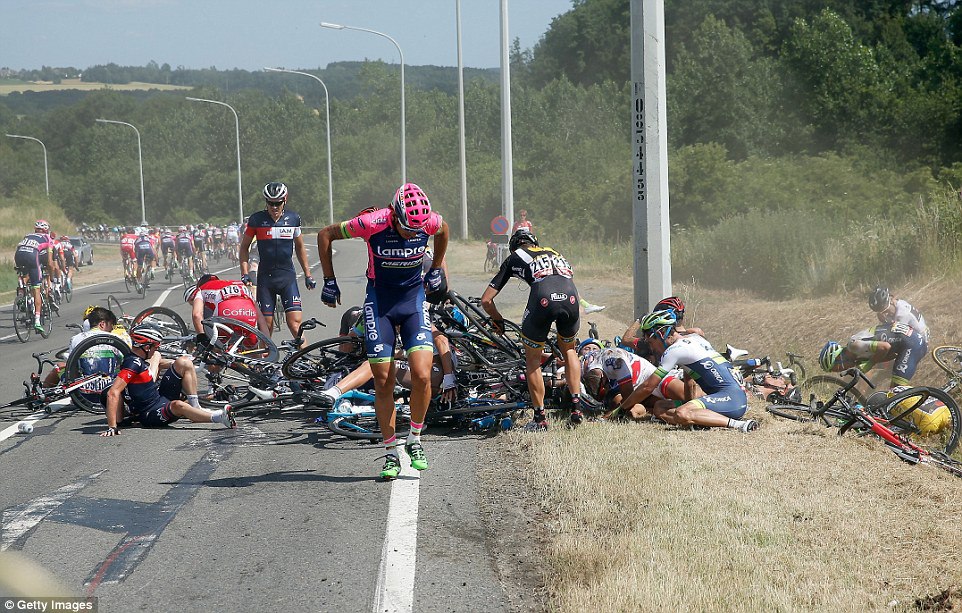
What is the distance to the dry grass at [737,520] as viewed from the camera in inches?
183

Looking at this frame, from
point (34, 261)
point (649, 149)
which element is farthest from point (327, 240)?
point (34, 261)

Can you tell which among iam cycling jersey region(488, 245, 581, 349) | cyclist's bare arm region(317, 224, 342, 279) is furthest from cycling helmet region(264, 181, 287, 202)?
cyclist's bare arm region(317, 224, 342, 279)

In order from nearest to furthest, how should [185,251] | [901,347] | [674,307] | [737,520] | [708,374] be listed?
[737,520]
[708,374]
[674,307]
[901,347]
[185,251]

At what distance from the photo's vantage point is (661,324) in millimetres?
Answer: 8898

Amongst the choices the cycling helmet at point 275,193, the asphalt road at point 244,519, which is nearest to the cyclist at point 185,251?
the cycling helmet at point 275,193

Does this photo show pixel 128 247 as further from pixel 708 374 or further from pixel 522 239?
pixel 708 374

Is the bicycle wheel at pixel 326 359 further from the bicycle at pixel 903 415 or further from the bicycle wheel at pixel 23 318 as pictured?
the bicycle wheel at pixel 23 318

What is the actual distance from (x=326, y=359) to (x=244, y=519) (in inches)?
137

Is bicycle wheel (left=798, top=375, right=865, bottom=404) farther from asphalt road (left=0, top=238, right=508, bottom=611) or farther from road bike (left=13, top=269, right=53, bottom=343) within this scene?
road bike (left=13, top=269, right=53, bottom=343)

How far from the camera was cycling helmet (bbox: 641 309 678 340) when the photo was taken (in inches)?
350

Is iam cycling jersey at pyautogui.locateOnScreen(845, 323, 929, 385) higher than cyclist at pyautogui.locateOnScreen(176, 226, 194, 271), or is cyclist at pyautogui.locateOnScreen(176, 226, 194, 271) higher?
cyclist at pyautogui.locateOnScreen(176, 226, 194, 271)

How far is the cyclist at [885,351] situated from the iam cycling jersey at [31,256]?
13.3 metres

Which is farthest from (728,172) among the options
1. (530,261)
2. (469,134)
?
(469,134)

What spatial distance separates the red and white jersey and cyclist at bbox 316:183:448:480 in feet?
12.8
